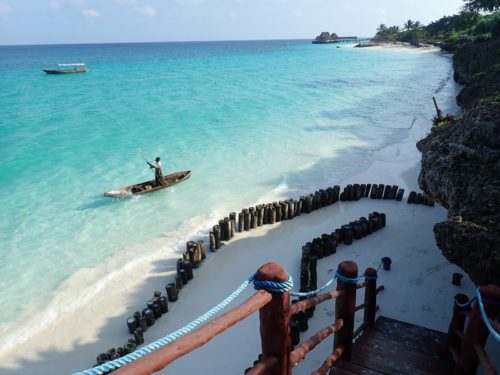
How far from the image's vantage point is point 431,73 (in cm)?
5681

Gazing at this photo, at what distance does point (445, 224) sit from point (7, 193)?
63.4ft

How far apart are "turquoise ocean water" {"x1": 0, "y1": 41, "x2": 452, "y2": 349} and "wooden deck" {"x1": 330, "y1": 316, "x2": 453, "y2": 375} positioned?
321 inches

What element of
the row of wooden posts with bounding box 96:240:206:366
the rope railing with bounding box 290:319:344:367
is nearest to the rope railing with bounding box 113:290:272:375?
the rope railing with bounding box 290:319:344:367

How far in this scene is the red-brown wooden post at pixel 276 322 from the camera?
9.49 feet

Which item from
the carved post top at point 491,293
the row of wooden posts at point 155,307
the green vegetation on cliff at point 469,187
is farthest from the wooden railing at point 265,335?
the row of wooden posts at point 155,307

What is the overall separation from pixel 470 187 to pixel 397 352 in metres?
3.84

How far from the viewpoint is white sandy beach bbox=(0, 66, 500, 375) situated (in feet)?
27.8

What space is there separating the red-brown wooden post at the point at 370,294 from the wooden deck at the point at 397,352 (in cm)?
18

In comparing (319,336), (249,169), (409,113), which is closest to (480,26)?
(409,113)

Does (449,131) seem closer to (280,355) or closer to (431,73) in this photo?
(280,355)

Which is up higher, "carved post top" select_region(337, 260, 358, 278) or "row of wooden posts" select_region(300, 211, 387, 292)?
"carved post top" select_region(337, 260, 358, 278)

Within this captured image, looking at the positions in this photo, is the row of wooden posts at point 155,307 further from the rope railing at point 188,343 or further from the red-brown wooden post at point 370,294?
the rope railing at point 188,343

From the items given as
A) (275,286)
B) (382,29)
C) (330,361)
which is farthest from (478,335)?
(382,29)

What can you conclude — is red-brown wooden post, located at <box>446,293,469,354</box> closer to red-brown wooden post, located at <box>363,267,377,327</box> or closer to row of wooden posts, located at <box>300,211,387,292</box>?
red-brown wooden post, located at <box>363,267,377,327</box>
